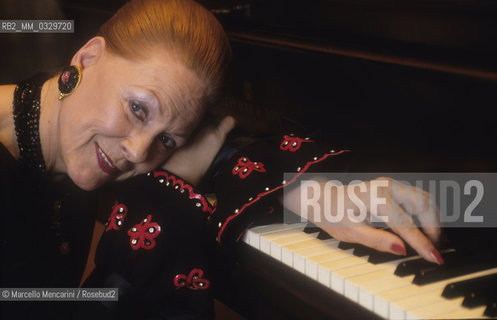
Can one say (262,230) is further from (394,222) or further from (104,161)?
(104,161)

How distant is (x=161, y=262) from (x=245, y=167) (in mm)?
279

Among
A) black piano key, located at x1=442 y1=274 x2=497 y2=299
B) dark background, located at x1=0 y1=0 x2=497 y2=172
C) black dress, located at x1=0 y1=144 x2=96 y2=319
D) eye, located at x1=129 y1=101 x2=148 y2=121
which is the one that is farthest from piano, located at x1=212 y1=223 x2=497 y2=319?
black dress, located at x1=0 y1=144 x2=96 y2=319

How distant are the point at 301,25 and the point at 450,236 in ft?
2.34

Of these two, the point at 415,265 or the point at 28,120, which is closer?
the point at 415,265

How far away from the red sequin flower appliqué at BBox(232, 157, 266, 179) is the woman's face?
0.14 metres

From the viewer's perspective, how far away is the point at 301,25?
1478 mm

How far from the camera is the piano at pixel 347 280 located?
80 centimetres

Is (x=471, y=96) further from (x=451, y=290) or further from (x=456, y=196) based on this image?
(x=451, y=290)

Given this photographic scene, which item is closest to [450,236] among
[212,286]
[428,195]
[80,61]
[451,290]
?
[428,195]

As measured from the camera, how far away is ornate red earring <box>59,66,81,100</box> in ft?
4.17

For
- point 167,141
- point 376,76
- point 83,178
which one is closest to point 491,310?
point 376,76

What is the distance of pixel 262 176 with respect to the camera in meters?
1.21

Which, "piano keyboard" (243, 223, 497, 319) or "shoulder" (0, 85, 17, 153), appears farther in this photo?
"shoulder" (0, 85, 17, 153)

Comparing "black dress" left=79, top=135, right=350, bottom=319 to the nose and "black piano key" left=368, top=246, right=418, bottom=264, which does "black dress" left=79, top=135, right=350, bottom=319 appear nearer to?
the nose
